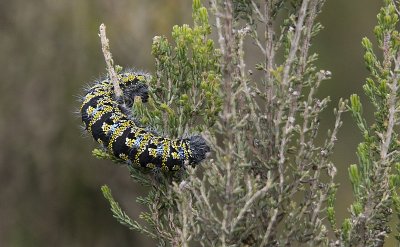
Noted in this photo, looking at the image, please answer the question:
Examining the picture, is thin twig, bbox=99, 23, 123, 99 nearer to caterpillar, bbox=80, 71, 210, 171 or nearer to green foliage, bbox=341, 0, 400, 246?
caterpillar, bbox=80, 71, 210, 171

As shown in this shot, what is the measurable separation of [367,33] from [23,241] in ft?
32.6

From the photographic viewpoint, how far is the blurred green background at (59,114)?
11.0 meters

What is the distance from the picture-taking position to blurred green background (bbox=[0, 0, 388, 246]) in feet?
36.2

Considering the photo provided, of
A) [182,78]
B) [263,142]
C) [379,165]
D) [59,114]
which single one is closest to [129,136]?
[182,78]

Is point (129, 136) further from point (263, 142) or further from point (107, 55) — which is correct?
point (263, 142)

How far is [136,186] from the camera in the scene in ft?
36.7

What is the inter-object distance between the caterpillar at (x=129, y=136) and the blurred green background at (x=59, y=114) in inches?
242

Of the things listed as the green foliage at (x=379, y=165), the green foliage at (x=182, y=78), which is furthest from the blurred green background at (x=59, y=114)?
the green foliage at (x=379, y=165)

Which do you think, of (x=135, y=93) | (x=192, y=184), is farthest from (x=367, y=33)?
(x=192, y=184)

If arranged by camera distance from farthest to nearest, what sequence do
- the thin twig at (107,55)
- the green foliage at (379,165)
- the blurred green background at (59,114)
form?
the blurred green background at (59,114) < the thin twig at (107,55) < the green foliage at (379,165)

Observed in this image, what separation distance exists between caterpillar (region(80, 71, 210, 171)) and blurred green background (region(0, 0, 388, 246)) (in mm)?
6134

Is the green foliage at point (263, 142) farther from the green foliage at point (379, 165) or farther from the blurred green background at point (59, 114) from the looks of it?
the blurred green background at point (59, 114)

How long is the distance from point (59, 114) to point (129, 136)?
7.39 meters

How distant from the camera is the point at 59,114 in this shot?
11195mm
